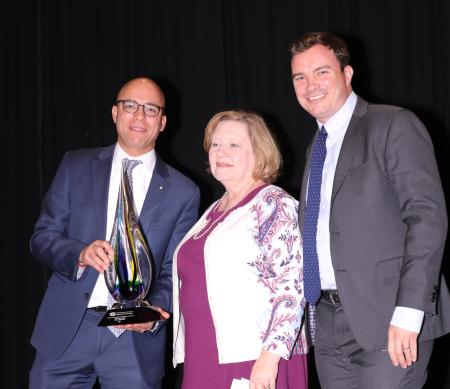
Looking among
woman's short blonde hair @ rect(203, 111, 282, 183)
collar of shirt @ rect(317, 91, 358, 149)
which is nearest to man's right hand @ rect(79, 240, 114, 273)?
woman's short blonde hair @ rect(203, 111, 282, 183)

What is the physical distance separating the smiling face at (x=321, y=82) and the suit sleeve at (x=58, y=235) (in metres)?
0.99

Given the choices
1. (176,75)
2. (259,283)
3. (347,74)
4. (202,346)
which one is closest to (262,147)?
(347,74)

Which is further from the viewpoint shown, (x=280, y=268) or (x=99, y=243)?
(x=99, y=243)

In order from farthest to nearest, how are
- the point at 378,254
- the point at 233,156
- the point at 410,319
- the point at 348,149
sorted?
1. the point at 233,156
2. the point at 348,149
3. the point at 378,254
4. the point at 410,319

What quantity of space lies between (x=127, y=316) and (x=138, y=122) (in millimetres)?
828

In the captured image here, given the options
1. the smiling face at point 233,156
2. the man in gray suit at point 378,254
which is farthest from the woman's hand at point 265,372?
the smiling face at point 233,156

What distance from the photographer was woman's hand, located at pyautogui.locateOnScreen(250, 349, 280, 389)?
6.39 feet

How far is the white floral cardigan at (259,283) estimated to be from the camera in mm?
A: 1996

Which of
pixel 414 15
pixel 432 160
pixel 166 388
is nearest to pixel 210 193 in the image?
pixel 166 388

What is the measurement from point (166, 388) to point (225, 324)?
216 cm

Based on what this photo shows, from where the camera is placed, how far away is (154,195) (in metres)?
2.59

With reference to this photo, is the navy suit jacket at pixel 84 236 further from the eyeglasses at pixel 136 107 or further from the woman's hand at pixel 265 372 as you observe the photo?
the woman's hand at pixel 265 372

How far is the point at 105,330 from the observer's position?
2.45 meters

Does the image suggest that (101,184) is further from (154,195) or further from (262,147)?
(262,147)
